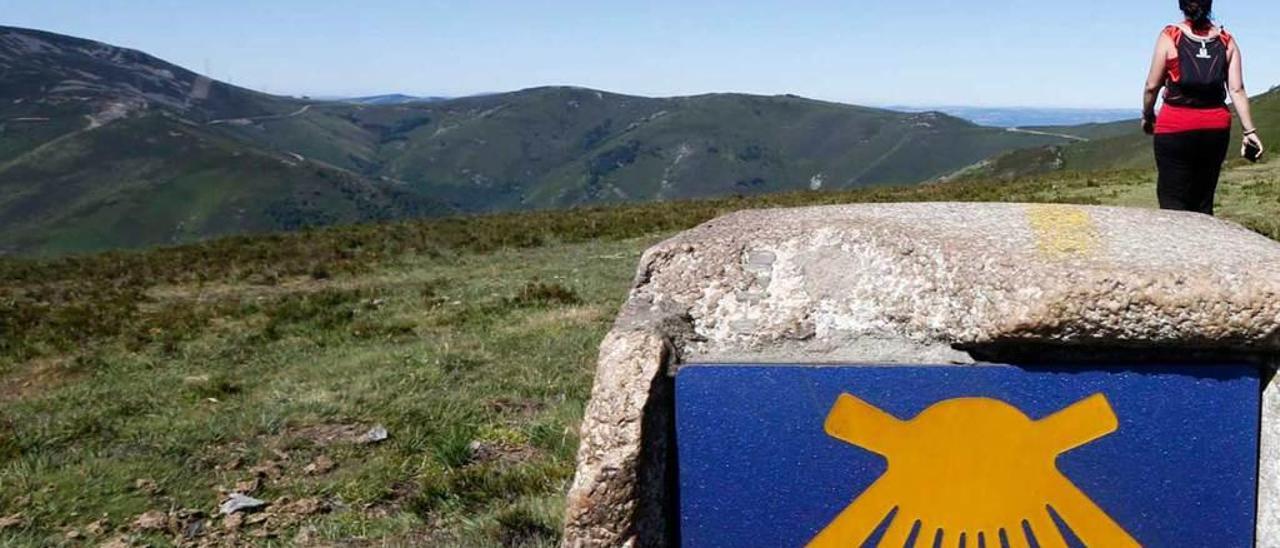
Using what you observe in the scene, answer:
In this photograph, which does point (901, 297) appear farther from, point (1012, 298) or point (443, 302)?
point (443, 302)

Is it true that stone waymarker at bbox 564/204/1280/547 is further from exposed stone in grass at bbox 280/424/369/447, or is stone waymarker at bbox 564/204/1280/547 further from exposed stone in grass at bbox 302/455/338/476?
exposed stone in grass at bbox 280/424/369/447

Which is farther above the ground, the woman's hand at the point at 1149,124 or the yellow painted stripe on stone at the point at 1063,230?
the woman's hand at the point at 1149,124

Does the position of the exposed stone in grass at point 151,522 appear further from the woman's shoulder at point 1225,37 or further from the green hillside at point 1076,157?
the green hillside at point 1076,157

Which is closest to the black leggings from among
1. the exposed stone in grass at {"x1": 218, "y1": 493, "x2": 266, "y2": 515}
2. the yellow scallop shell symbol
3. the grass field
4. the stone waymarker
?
the stone waymarker

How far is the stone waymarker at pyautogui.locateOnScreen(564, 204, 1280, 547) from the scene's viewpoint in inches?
130

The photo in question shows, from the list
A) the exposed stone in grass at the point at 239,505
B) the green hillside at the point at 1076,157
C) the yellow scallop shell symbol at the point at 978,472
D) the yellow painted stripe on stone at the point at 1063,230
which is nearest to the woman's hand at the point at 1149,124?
the yellow painted stripe on stone at the point at 1063,230

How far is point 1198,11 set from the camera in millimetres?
6402

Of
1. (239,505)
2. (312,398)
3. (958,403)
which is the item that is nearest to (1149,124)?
(958,403)

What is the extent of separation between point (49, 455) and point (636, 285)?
5.54 metres

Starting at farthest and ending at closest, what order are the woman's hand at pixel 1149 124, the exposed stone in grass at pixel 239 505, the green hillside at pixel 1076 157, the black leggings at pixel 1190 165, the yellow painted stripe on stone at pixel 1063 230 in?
the green hillside at pixel 1076 157
the woman's hand at pixel 1149 124
the black leggings at pixel 1190 165
the exposed stone in grass at pixel 239 505
the yellow painted stripe on stone at pixel 1063 230

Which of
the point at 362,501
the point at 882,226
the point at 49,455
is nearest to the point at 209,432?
the point at 49,455

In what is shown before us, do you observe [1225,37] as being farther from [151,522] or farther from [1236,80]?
[151,522]

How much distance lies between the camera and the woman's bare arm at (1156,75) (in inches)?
258

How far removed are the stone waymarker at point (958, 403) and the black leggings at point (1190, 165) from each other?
3535 mm
